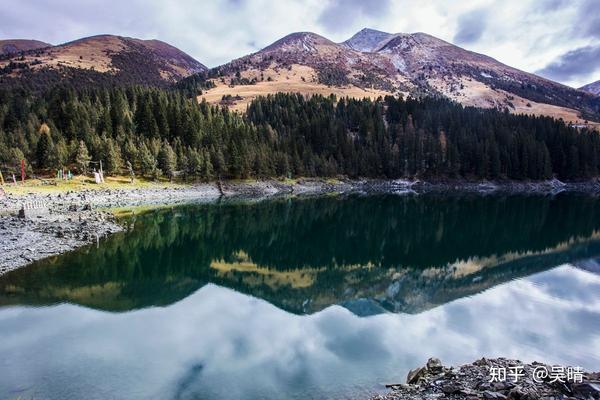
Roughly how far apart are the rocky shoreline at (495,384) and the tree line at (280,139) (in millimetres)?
72165

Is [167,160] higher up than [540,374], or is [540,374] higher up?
[167,160]

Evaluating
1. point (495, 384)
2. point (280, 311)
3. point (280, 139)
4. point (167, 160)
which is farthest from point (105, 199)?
point (495, 384)

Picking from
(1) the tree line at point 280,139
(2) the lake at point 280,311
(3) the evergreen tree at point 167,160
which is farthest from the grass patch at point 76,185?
(2) the lake at point 280,311

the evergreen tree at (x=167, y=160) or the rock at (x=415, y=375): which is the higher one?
the evergreen tree at (x=167, y=160)

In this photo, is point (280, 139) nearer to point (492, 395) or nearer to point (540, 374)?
point (540, 374)

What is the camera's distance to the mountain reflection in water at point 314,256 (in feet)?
89.9

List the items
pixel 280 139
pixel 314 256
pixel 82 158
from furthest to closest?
1. pixel 280 139
2. pixel 82 158
3. pixel 314 256

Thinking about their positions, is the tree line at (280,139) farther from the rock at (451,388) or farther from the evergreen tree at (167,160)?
the rock at (451,388)

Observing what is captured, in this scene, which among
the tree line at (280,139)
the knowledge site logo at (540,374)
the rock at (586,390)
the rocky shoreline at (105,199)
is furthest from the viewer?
the tree line at (280,139)

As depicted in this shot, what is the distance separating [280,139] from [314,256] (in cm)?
7155

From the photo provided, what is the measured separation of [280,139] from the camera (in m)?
108

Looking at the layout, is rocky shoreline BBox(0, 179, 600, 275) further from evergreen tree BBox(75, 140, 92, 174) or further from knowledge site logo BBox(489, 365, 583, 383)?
knowledge site logo BBox(489, 365, 583, 383)

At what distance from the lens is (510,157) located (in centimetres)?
11100

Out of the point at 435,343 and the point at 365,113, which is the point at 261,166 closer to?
the point at 365,113
